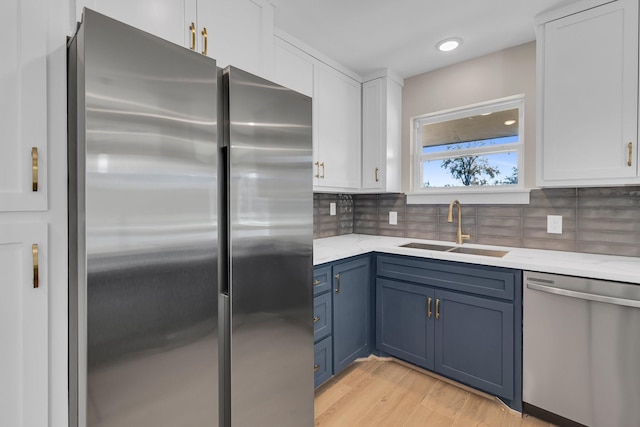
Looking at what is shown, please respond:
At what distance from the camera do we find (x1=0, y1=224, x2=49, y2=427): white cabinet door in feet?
2.95

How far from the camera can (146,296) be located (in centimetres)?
97

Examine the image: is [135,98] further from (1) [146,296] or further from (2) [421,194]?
(2) [421,194]

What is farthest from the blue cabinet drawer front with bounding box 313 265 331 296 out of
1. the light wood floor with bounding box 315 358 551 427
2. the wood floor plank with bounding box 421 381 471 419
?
the wood floor plank with bounding box 421 381 471 419

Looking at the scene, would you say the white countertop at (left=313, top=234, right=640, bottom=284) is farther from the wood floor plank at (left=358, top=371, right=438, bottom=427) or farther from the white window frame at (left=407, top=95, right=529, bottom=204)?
the wood floor plank at (left=358, top=371, right=438, bottom=427)

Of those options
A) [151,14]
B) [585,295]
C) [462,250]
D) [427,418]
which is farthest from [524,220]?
[151,14]

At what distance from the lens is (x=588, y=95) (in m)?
1.80

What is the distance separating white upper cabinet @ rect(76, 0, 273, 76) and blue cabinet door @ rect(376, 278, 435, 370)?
174 cm

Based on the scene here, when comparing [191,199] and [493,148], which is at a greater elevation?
[493,148]

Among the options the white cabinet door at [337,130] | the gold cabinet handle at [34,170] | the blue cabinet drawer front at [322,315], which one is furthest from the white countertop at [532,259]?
the gold cabinet handle at [34,170]

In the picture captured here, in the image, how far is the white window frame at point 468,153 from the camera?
238 centimetres

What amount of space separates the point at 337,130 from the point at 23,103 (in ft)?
6.52

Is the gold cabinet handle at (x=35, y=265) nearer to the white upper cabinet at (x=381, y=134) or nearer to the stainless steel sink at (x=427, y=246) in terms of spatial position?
the stainless steel sink at (x=427, y=246)

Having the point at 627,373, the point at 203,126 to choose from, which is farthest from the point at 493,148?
the point at 203,126

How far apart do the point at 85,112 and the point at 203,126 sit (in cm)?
33
